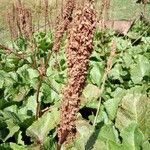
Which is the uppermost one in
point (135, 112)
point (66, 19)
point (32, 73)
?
point (66, 19)

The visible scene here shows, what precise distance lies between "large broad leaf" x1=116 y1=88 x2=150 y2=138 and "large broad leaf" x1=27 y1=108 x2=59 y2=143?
30 centimetres

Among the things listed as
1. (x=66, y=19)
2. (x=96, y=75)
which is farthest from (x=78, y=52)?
(x=96, y=75)

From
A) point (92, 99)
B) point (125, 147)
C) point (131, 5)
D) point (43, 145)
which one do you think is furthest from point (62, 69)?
point (131, 5)

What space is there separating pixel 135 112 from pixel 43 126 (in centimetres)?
43

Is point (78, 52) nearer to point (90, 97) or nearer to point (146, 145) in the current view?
point (146, 145)

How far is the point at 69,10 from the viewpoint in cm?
226

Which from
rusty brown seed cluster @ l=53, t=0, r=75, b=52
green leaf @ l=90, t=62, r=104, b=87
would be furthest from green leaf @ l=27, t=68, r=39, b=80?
rusty brown seed cluster @ l=53, t=0, r=75, b=52

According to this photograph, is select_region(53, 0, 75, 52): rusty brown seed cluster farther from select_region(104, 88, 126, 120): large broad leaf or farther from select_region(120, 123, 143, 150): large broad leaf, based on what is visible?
select_region(120, 123, 143, 150): large broad leaf

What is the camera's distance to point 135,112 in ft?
6.95

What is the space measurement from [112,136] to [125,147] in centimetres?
22

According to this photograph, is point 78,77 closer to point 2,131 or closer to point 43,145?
point 43,145

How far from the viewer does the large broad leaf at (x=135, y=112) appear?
2.09 m

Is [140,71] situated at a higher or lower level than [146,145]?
lower

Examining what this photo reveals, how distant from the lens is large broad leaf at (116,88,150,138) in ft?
6.85
